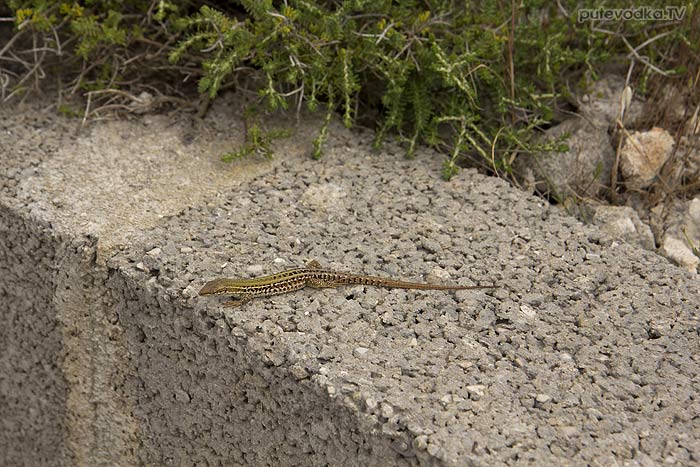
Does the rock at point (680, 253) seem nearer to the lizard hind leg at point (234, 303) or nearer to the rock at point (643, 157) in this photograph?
the rock at point (643, 157)

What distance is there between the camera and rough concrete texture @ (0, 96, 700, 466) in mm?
2457

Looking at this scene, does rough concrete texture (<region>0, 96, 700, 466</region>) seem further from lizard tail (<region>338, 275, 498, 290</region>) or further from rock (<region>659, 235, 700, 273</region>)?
rock (<region>659, 235, 700, 273</region>)

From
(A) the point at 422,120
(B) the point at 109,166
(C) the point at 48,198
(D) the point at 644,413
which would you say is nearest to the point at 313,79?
(A) the point at 422,120

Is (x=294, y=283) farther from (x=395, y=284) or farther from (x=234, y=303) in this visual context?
(x=395, y=284)

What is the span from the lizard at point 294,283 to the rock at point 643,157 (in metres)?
1.27

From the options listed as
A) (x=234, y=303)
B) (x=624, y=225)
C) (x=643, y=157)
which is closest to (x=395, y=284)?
(x=234, y=303)

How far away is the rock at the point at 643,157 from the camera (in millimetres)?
3789

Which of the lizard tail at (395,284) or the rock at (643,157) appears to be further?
the rock at (643,157)

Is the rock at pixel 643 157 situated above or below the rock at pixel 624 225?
above

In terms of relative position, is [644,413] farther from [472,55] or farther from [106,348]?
[106,348]

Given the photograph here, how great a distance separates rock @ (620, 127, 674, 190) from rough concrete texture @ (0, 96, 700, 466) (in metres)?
0.64

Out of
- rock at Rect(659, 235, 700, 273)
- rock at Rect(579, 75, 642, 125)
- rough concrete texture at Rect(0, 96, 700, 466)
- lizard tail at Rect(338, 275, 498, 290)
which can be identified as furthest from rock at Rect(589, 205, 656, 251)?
lizard tail at Rect(338, 275, 498, 290)

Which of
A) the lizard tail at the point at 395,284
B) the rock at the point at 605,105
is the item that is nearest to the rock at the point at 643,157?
the rock at the point at 605,105

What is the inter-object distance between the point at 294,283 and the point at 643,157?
1.95m
